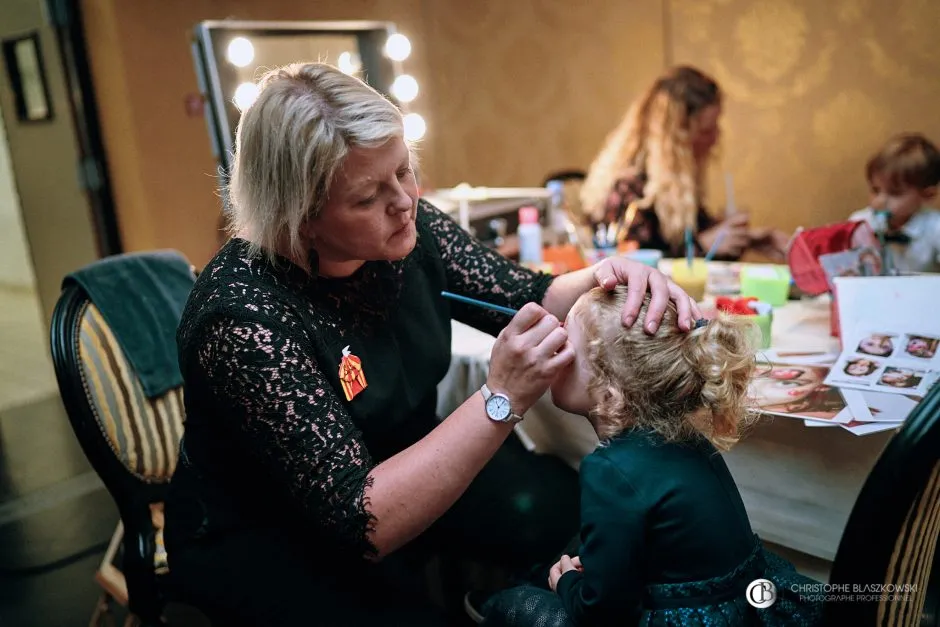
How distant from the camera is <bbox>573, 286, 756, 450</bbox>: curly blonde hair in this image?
1025 mm

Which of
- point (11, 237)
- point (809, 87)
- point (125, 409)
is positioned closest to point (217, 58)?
point (125, 409)

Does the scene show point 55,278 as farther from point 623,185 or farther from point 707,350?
point 707,350

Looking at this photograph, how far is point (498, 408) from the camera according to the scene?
102cm

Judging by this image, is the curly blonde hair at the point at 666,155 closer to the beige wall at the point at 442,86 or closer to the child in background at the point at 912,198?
the child in background at the point at 912,198

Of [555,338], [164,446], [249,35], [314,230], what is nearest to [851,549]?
[555,338]

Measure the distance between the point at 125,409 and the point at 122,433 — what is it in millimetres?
52

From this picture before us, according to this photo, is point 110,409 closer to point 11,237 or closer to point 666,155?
point 666,155

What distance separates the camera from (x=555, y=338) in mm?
1010

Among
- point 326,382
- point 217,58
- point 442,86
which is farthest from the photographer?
point 442,86

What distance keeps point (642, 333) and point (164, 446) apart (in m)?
1.04

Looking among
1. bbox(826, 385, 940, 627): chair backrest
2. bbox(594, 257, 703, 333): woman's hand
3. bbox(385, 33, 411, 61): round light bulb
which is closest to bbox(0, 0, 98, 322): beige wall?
bbox(385, 33, 411, 61): round light bulb

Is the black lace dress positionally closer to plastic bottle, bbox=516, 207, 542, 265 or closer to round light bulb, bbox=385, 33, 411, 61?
plastic bottle, bbox=516, 207, 542, 265

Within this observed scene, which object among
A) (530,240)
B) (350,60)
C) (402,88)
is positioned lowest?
(530,240)

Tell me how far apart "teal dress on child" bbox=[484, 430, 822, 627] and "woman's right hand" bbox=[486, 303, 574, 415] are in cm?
13
